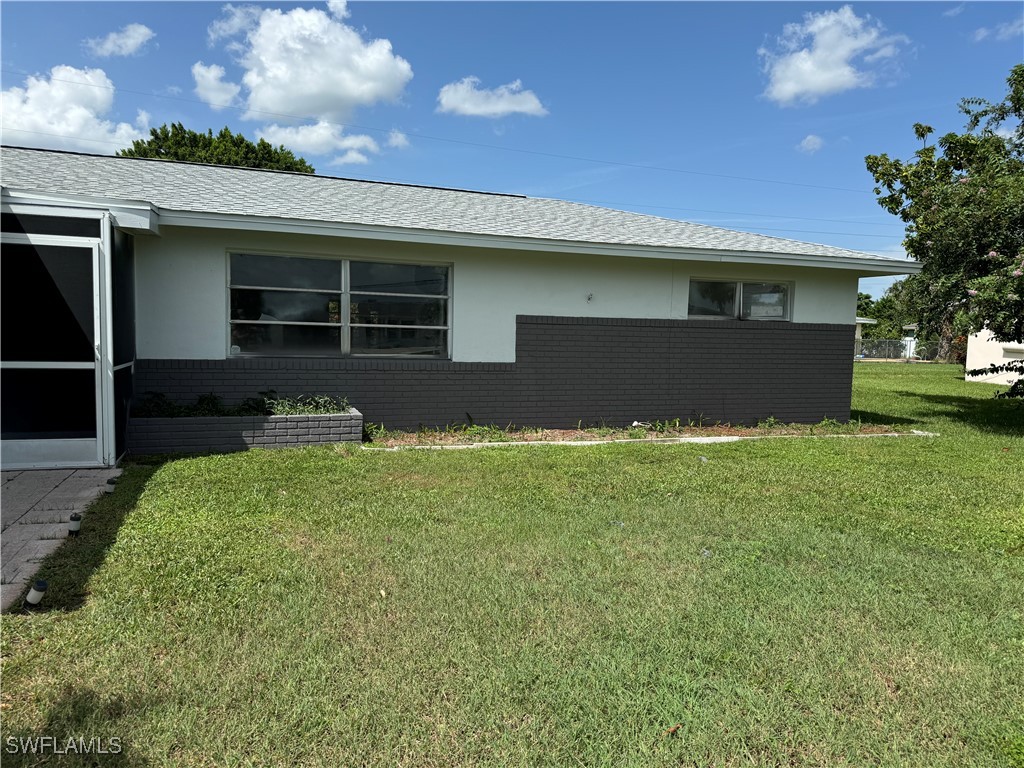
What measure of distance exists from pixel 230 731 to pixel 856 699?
8.48ft

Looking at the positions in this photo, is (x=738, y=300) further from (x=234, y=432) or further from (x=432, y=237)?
(x=234, y=432)

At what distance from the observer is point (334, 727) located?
2.49 metres

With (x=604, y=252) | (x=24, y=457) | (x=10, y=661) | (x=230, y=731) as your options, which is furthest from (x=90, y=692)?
(x=604, y=252)

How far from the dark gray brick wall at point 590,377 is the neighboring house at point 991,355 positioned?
588 inches

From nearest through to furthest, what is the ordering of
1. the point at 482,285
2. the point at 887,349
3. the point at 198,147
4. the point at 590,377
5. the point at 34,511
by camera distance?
the point at 34,511 → the point at 482,285 → the point at 590,377 → the point at 198,147 → the point at 887,349

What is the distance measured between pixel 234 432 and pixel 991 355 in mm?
27567

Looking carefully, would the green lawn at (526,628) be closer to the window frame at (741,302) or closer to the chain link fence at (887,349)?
the window frame at (741,302)

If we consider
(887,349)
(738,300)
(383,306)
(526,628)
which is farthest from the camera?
(887,349)

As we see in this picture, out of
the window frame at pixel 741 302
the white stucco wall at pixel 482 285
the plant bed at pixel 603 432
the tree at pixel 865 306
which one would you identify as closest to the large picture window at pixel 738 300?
the window frame at pixel 741 302

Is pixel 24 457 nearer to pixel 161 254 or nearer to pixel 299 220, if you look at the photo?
pixel 161 254

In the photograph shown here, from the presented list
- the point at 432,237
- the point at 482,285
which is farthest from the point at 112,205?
the point at 482,285

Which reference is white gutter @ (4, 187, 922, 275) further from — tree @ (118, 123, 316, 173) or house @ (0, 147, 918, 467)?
tree @ (118, 123, 316, 173)

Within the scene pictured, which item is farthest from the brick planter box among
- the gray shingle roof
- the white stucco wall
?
the gray shingle roof

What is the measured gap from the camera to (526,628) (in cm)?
334
